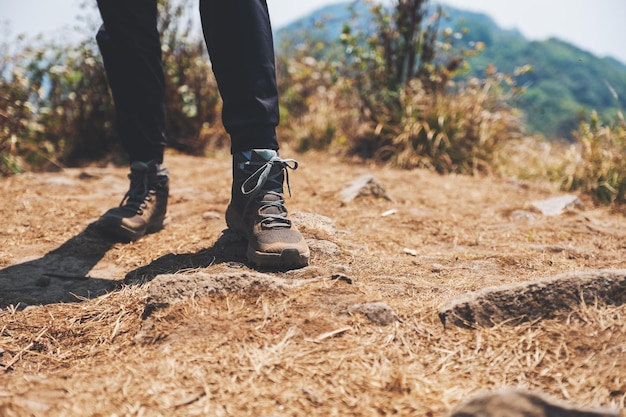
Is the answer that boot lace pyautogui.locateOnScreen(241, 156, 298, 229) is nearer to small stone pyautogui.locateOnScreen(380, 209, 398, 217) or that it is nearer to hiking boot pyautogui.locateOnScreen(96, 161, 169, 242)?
hiking boot pyautogui.locateOnScreen(96, 161, 169, 242)

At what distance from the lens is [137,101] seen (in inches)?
82.9

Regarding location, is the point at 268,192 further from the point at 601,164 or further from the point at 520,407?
the point at 601,164

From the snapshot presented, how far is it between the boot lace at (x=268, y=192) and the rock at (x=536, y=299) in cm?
63

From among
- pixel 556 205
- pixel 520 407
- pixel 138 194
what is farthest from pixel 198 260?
pixel 556 205

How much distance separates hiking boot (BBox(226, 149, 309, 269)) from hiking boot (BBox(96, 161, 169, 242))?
2.21 ft

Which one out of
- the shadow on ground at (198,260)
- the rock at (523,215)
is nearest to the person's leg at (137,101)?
the shadow on ground at (198,260)

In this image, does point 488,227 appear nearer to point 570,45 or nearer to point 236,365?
point 236,365

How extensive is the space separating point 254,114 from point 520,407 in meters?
1.17

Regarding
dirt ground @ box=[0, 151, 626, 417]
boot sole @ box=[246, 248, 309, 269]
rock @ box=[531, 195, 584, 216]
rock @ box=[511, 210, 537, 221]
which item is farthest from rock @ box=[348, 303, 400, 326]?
rock @ box=[531, 195, 584, 216]

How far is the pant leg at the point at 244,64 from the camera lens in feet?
5.31

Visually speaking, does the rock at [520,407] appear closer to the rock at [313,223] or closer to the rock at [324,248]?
the rock at [324,248]

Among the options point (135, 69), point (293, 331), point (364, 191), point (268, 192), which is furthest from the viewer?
point (364, 191)

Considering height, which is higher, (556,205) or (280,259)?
(280,259)

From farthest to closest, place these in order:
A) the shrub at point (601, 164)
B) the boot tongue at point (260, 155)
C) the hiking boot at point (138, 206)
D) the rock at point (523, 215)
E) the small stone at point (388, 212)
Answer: the shrub at point (601, 164)
the rock at point (523, 215)
the small stone at point (388, 212)
the hiking boot at point (138, 206)
the boot tongue at point (260, 155)
